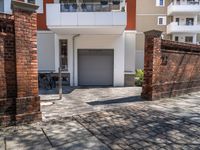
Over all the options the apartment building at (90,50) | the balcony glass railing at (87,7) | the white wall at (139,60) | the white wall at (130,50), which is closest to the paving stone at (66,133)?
the apartment building at (90,50)

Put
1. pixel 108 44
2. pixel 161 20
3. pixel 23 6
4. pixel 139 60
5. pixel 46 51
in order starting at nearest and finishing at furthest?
pixel 23 6
pixel 108 44
pixel 46 51
pixel 139 60
pixel 161 20

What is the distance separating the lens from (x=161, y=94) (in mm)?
9602

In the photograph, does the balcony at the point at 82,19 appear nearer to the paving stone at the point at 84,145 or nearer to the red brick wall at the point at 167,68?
the red brick wall at the point at 167,68

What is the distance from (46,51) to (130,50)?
5.76 metres

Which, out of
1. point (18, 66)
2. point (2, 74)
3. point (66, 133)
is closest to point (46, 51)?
point (18, 66)

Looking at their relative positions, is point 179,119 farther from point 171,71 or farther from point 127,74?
point 127,74

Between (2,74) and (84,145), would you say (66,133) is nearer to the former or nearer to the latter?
(84,145)

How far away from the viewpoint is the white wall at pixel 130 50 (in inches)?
583

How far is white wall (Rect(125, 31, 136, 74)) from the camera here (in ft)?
48.6

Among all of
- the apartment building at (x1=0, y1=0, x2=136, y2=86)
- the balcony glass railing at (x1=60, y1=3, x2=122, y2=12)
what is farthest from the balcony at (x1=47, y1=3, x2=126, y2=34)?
the apartment building at (x1=0, y1=0, x2=136, y2=86)

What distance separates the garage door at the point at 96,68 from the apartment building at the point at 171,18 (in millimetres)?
12117

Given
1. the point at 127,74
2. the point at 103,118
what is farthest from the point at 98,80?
the point at 103,118

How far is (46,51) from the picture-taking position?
14.9 meters

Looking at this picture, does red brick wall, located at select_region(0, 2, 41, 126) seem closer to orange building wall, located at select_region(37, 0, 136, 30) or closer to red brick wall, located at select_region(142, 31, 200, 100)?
red brick wall, located at select_region(142, 31, 200, 100)
